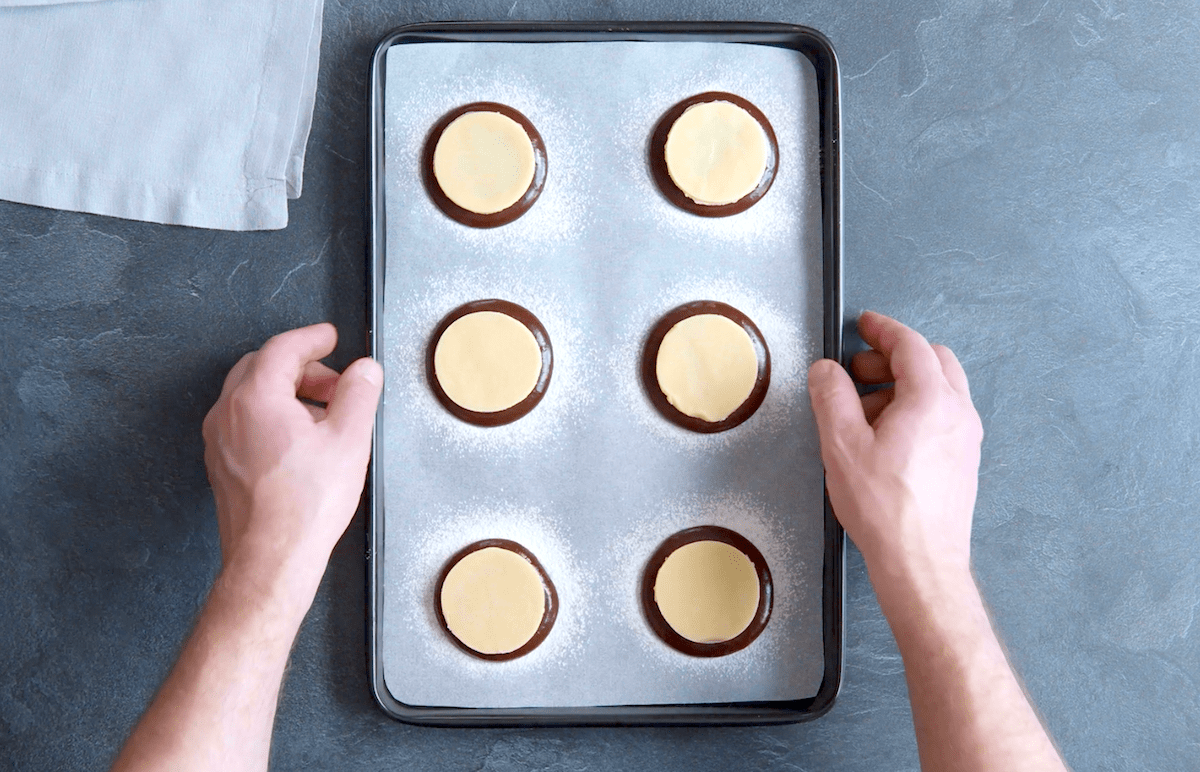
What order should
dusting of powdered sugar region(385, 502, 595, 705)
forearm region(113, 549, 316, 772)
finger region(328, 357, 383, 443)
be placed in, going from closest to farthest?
forearm region(113, 549, 316, 772), finger region(328, 357, 383, 443), dusting of powdered sugar region(385, 502, 595, 705)

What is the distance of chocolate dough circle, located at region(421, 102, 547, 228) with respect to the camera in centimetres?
97

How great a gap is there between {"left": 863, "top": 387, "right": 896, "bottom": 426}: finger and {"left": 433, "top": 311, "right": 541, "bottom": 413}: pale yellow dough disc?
14.8 inches

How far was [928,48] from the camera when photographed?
1.01 meters

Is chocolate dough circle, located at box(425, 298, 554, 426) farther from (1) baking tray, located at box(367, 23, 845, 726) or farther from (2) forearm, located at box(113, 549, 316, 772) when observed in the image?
(2) forearm, located at box(113, 549, 316, 772)

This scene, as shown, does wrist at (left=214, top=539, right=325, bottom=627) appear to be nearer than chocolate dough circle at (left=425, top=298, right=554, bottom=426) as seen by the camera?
Yes

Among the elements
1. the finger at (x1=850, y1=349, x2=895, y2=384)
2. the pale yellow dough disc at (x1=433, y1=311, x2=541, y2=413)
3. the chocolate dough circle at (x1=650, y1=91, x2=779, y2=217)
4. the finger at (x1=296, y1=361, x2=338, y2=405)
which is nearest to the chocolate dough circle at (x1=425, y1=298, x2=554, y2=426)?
the pale yellow dough disc at (x1=433, y1=311, x2=541, y2=413)

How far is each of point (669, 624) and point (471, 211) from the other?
52cm

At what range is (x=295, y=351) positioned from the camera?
917 mm

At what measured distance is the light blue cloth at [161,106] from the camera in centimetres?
99

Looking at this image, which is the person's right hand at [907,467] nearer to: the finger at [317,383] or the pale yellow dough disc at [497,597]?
the pale yellow dough disc at [497,597]

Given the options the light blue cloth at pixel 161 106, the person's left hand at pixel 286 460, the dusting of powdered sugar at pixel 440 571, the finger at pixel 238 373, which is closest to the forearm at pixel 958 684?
the dusting of powdered sugar at pixel 440 571

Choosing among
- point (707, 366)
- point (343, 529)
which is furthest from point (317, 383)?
point (707, 366)

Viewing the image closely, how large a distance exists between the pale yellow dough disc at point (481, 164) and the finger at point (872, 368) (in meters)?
0.43

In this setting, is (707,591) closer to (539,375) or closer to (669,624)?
(669,624)
